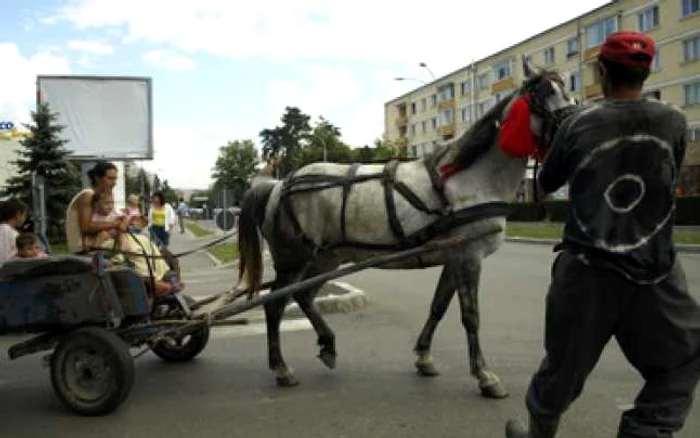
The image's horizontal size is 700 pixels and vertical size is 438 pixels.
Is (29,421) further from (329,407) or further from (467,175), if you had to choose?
(467,175)

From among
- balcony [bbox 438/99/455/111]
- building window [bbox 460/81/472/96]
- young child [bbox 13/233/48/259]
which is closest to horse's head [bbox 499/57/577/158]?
young child [bbox 13/233/48/259]

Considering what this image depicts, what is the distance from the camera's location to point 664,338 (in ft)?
8.90

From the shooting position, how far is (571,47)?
5303 cm

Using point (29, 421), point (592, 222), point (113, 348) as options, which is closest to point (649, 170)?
point (592, 222)

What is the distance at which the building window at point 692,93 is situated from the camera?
41531mm

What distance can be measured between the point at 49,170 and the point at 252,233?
23045mm

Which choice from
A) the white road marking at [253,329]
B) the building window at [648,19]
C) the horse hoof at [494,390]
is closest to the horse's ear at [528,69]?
the horse hoof at [494,390]

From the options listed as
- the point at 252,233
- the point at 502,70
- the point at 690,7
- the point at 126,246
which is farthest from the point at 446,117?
the point at 126,246

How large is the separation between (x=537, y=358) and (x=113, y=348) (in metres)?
3.56

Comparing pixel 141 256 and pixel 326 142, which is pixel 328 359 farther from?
pixel 326 142

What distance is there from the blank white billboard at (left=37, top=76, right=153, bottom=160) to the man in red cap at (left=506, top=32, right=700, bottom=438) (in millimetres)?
22697

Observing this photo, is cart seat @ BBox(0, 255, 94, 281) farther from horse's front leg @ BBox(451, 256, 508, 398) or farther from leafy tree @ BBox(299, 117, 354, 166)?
leafy tree @ BBox(299, 117, 354, 166)

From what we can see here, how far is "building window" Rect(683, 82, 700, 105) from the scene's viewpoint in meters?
41.5

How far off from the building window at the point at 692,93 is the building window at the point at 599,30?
7444 millimetres
